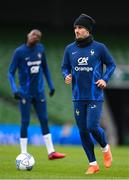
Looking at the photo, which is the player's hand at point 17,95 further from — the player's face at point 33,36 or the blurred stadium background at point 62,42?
the blurred stadium background at point 62,42

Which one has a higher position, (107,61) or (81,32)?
(81,32)

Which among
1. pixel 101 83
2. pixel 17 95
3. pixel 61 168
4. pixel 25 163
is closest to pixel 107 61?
Result: pixel 101 83

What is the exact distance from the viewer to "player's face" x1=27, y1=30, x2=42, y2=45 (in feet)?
48.2

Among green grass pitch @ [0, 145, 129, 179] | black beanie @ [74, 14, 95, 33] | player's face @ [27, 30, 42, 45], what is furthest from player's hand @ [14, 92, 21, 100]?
black beanie @ [74, 14, 95, 33]

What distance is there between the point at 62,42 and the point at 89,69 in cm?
2048

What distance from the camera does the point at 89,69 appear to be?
11.9m

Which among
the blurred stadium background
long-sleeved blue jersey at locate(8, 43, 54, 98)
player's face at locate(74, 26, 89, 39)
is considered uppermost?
player's face at locate(74, 26, 89, 39)

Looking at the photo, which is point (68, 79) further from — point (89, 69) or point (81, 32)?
point (81, 32)

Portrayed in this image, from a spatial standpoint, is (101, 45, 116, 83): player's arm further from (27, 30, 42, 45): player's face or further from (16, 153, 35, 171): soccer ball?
(27, 30, 42, 45): player's face

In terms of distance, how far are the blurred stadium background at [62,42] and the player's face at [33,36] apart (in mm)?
13652

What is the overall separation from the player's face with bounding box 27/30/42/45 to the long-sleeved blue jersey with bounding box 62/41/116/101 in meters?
2.78

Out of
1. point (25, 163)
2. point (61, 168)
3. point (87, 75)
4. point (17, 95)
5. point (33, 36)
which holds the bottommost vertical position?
point (61, 168)

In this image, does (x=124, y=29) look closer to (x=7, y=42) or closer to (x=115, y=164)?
(x=7, y=42)

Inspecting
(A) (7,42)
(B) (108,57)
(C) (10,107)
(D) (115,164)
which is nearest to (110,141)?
(C) (10,107)
